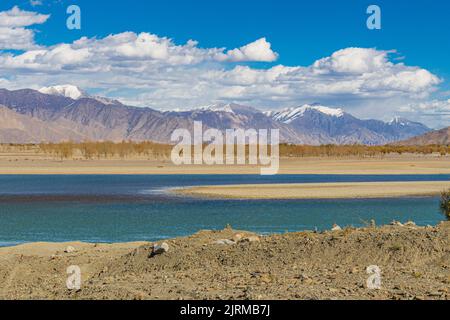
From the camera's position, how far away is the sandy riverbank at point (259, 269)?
12711 mm

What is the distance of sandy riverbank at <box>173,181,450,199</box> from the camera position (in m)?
55.2

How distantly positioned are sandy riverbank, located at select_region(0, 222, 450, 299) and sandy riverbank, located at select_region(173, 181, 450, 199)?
3521cm

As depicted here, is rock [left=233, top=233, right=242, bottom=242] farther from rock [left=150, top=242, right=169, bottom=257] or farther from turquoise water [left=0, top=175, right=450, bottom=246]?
turquoise water [left=0, top=175, right=450, bottom=246]

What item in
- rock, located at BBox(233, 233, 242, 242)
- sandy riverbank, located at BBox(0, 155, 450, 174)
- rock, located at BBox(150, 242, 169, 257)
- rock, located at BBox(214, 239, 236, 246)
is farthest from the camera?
sandy riverbank, located at BBox(0, 155, 450, 174)

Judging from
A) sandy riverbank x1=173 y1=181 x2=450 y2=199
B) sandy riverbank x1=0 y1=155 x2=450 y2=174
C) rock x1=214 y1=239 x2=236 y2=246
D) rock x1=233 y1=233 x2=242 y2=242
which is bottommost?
sandy riverbank x1=0 y1=155 x2=450 y2=174

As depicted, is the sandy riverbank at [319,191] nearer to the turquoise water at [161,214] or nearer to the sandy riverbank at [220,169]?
the turquoise water at [161,214]

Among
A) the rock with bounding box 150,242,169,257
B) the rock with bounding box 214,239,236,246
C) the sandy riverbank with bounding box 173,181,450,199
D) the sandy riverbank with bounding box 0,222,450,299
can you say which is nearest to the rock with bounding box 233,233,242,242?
the sandy riverbank with bounding box 0,222,450,299

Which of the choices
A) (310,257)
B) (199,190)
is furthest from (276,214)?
(310,257)

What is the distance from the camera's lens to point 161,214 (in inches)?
1628

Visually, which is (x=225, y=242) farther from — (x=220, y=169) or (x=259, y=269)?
(x=220, y=169)

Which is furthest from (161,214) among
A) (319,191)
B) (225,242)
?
(225,242)

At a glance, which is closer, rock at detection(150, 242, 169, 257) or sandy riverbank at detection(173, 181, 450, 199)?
rock at detection(150, 242, 169, 257)

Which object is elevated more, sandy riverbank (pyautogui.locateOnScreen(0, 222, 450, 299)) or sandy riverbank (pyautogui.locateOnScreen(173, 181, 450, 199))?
sandy riverbank (pyautogui.locateOnScreen(0, 222, 450, 299))
